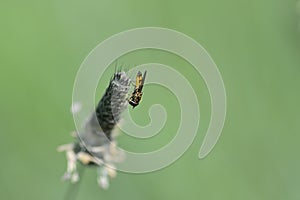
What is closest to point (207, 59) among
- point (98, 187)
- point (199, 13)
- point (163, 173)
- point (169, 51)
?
point (169, 51)

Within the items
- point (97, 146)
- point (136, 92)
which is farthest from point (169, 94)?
point (136, 92)

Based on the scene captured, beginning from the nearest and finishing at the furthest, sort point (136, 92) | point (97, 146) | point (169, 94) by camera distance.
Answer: point (136, 92), point (97, 146), point (169, 94)

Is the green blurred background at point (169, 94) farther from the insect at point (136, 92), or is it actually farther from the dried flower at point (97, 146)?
the insect at point (136, 92)

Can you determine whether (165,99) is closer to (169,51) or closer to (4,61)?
(169,51)

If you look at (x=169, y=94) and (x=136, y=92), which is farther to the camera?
(x=169, y=94)

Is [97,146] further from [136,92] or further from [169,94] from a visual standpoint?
[169,94]

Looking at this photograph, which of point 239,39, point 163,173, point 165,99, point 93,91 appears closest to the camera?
point 93,91

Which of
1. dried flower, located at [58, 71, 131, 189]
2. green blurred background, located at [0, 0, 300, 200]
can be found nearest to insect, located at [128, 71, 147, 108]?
dried flower, located at [58, 71, 131, 189]

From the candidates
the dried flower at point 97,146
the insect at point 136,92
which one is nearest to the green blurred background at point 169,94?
the dried flower at point 97,146
